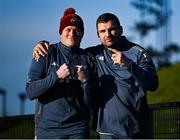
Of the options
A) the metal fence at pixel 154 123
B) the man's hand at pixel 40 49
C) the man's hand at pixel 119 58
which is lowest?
the metal fence at pixel 154 123

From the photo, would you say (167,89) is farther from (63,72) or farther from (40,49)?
(63,72)

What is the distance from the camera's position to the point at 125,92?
14.7 feet

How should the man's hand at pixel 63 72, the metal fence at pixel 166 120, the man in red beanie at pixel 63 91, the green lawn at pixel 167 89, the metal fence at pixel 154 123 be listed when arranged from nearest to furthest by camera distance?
the man's hand at pixel 63 72 → the man in red beanie at pixel 63 91 → the metal fence at pixel 154 123 → the metal fence at pixel 166 120 → the green lawn at pixel 167 89

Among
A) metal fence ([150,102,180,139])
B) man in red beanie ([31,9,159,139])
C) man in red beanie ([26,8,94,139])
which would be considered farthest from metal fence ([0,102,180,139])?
man in red beanie ([26,8,94,139])

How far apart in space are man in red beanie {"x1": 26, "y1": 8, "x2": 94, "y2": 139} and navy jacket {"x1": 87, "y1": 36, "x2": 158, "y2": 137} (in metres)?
0.14

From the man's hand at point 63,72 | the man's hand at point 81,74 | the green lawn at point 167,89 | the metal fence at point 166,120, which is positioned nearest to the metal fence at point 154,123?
the metal fence at point 166,120

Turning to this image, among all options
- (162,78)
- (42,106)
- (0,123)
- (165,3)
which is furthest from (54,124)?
(165,3)

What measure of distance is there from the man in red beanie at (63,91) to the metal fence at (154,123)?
139cm

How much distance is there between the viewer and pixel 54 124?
445 cm

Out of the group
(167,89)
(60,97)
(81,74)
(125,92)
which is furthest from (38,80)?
(167,89)

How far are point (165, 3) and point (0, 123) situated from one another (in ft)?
60.3

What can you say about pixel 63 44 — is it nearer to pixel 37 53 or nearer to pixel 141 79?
pixel 37 53

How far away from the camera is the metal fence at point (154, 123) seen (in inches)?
233

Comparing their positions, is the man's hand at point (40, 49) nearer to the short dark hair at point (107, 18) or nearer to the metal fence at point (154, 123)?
the short dark hair at point (107, 18)
